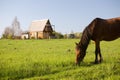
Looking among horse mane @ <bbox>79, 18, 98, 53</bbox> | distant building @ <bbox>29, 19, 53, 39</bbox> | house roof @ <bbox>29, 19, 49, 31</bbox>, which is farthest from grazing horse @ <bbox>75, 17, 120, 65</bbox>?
house roof @ <bbox>29, 19, 49, 31</bbox>

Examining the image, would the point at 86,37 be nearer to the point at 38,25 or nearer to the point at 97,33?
the point at 97,33

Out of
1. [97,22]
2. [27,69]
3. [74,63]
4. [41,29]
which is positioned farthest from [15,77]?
[41,29]

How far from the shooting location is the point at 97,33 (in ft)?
35.6

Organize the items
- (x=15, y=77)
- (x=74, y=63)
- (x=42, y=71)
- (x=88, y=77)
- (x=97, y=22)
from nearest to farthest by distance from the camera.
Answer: (x=88, y=77), (x=15, y=77), (x=42, y=71), (x=74, y=63), (x=97, y=22)

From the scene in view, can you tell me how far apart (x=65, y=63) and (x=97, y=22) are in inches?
111

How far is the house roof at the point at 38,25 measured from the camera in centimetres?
7154

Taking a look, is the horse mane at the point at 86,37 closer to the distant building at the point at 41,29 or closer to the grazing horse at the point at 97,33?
the grazing horse at the point at 97,33

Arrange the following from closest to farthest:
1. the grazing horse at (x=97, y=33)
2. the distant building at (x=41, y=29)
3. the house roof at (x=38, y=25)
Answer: the grazing horse at (x=97, y=33) → the distant building at (x=41, y=29) → the house roof at (x=38, y=25)

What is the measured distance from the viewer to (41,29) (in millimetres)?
70938

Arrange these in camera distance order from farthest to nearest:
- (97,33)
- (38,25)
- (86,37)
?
1. (38,25)
2. (97,33)
3. (86,37)

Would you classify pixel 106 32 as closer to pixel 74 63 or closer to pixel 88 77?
pixel 74 63

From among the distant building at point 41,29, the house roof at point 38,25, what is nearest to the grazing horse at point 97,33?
the distant building at point 41,29

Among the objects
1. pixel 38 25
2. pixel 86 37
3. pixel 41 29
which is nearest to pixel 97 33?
pixel 86 37

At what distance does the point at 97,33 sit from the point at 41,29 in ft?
199
